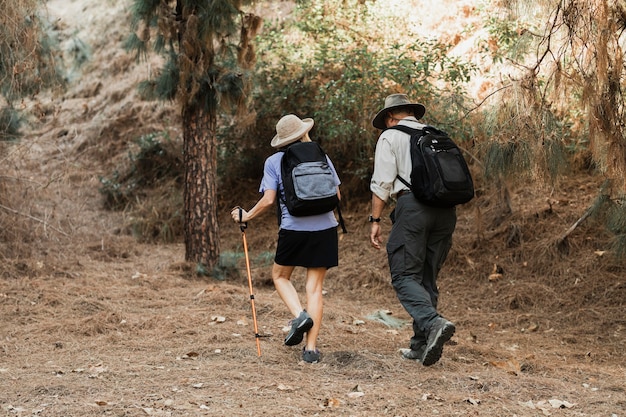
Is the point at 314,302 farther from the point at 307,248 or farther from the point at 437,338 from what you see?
the point at 437,338

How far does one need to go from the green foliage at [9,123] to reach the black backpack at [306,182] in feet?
19.2

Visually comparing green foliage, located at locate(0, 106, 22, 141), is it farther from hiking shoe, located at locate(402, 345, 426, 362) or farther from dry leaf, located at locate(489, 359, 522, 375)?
dry leaf, located at locate(489, 359, 522, 375)

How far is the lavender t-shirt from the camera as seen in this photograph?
19.0 feet

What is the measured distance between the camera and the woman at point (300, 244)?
5.79 m

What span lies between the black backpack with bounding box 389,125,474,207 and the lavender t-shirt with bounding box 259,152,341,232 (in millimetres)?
624

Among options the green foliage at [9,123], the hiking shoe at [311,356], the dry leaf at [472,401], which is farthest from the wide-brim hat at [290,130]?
the green foliage at [9,123]

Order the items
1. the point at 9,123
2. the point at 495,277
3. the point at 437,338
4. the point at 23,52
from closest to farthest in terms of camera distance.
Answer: the point at 437,338 < the point at 23,52 < the point at 495,277 < the point at 9,123

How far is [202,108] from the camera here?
9734 mm

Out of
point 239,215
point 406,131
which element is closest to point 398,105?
point 406,131

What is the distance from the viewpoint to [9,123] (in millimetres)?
10312

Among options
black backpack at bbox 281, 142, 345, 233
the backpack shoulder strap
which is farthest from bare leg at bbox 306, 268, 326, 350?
the backpack shoulder strap

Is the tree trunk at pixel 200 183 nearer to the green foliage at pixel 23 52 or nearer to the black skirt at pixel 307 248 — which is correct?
the green foliage at pixel 23 52

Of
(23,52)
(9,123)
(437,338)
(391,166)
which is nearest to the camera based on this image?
(437,338)

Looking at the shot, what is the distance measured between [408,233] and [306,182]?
0.84 meters
